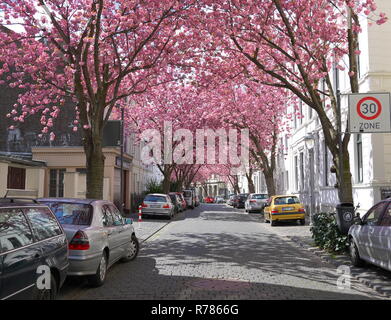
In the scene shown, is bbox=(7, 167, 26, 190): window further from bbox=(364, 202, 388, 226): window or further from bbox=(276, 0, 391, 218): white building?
bbox=(364, 202, 388, 226): window

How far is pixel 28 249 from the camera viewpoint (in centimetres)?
447

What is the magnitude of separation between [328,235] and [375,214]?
2722 millimetres

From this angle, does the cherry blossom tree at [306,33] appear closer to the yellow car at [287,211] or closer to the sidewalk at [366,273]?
the sidewalk at [366,273]

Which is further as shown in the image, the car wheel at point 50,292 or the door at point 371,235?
the door at point 371,235

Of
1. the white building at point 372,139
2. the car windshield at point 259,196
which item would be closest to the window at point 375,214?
the white building at point 372,139

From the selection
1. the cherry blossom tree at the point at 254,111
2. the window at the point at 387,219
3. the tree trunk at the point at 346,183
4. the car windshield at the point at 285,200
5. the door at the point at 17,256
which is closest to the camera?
the door at the point at 17,256

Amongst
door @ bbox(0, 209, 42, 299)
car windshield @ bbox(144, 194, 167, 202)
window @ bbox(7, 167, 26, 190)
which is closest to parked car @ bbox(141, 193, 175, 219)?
car windshield @ bbox(144, 194, 167, 202)

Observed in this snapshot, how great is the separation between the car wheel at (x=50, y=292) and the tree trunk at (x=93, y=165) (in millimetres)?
7229

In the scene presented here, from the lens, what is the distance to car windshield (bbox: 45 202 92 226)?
689 cm

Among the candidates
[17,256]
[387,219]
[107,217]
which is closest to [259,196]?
[387,219]

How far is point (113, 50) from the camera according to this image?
1384 centimetres

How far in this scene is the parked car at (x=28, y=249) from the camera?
13.2ft
